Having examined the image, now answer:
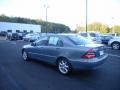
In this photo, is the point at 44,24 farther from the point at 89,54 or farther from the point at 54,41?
the point at 89,54

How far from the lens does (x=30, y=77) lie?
693 cm

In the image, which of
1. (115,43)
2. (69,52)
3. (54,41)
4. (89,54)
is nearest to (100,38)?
(115,43)

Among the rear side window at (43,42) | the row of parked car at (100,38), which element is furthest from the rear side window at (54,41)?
the row of parked car at (100,38)

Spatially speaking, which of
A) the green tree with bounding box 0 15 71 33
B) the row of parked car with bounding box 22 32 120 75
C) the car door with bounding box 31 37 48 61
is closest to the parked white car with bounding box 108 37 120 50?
the row of parked car with bounding box 22 32 120 75

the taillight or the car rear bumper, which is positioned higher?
the taillight

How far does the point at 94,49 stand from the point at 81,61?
0.64m

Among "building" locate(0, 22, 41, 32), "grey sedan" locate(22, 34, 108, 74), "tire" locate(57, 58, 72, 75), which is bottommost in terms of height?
"tire" locate(57, 58, 72, 75)

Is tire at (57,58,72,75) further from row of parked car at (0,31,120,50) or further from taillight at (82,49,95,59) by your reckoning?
row of parked car at (0,31,120,50)

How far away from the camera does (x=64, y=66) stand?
24.2 feet

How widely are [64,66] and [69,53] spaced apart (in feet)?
2.01

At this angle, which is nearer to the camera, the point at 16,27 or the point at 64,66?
the point at 64,66

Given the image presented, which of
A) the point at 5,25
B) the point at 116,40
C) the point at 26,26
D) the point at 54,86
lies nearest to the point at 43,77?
the point at 54,86

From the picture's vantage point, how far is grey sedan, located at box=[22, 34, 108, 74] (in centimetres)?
675

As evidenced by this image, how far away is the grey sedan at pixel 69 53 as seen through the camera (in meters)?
6.75
